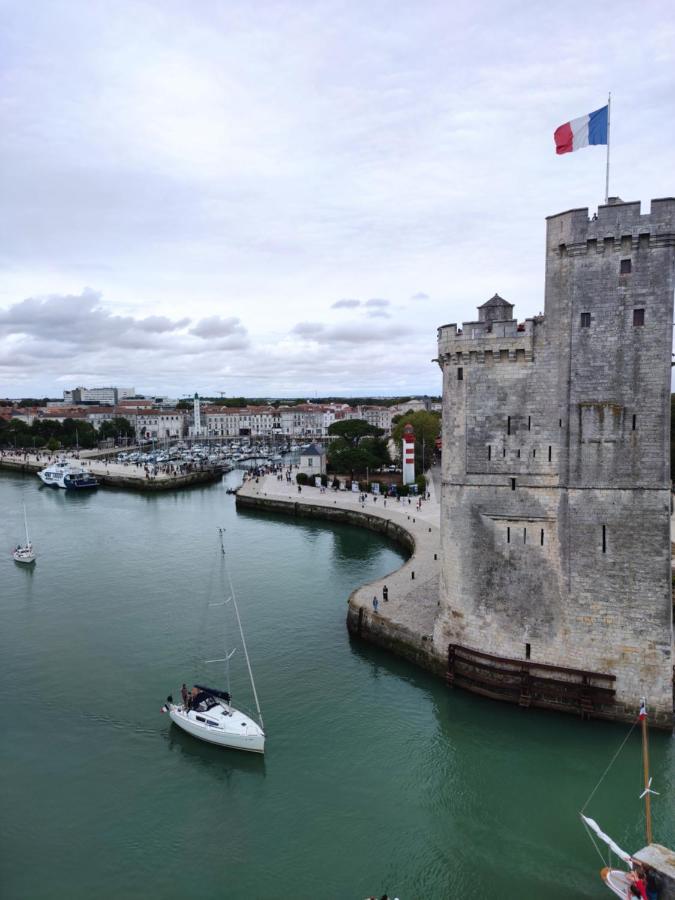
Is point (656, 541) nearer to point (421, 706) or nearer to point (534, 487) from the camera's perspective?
point (534, 487)

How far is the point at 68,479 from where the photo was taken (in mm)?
62438

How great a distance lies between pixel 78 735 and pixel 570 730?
1273 centimetres

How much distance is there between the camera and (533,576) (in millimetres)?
16594

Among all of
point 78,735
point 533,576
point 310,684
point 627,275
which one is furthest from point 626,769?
point 78,735

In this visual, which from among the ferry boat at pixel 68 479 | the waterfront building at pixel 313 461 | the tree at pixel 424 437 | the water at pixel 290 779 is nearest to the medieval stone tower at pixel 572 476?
the water at pixel 290 779

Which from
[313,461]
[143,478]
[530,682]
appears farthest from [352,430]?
[530,682]

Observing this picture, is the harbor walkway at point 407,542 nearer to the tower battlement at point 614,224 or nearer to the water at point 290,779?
the water at point 290,779

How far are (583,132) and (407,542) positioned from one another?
2452 centimetres

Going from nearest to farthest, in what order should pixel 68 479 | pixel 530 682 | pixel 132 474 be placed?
pixel 530 682
pixel 68 479
pixel 132 474

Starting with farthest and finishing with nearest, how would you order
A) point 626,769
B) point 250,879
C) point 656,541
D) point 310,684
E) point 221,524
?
point 221,524
point 310,684
point 656,541
point 626,769
point 250,879

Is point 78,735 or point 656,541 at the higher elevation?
point 656,541

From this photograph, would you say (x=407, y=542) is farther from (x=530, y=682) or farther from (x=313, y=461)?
(x=313, y=461)

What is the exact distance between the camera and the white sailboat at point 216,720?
15.1m

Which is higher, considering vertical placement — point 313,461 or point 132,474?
point 313,461
